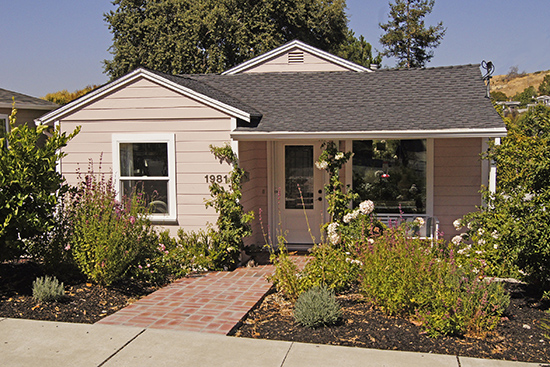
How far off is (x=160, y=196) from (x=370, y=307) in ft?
14.9

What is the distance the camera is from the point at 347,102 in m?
10.3

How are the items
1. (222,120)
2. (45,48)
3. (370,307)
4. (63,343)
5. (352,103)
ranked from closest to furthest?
(63,343)
(370,307)
(222,120)
(352,103)
(45,48)

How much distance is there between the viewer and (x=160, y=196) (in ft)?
30.5

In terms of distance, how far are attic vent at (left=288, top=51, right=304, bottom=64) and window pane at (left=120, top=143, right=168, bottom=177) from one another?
6.76m

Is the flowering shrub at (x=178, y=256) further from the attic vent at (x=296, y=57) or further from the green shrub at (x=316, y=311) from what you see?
the attic vent at (x=296, y=57)

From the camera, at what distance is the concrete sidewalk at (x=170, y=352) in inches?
193

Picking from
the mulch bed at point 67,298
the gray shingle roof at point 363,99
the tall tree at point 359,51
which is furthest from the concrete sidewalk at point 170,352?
the tall tree at point 359,51

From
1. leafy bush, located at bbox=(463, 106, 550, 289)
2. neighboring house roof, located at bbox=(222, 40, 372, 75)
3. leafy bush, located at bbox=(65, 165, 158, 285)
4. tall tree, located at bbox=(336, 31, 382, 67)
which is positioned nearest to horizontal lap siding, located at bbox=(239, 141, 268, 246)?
leafy bush, located at bbox=(65, 165, 158, 285)

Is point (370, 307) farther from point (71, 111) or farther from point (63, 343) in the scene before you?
point (71, 111)

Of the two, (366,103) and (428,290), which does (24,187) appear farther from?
(366,103)

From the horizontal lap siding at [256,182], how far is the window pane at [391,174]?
1872 millimetres

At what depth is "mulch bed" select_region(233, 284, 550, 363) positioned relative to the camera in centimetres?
511

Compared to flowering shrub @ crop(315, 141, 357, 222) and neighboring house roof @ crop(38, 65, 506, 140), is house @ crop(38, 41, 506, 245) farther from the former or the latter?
flowering shrub @ crop(315, 141, 357, 222)

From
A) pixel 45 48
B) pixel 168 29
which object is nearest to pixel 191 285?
pixel 45 48
